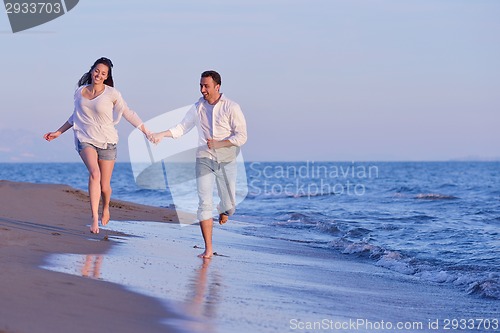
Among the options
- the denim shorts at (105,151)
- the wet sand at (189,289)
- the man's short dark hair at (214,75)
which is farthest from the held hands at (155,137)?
the wet sand at (189,289)

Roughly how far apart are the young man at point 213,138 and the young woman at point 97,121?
55cm

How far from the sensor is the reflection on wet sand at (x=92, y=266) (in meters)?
5.92

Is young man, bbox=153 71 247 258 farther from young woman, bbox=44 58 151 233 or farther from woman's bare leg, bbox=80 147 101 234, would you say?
woman's bare leg, bbox=80 147 101 234

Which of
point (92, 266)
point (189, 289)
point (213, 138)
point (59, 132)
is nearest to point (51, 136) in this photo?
point (59, 132)

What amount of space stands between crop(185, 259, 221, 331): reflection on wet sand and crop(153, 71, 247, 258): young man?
1.06 meters

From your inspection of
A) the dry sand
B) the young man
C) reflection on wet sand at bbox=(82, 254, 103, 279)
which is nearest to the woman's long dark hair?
the young man

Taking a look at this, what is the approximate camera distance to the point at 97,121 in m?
8.23

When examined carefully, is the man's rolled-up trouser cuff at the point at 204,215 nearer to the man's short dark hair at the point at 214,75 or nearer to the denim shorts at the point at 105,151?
the denim shorts at the point at 105,151

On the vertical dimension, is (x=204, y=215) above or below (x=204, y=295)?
above

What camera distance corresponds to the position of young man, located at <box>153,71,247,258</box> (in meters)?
7.79

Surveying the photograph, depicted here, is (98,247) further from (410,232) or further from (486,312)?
(410,232)

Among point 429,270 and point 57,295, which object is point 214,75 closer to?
point 57,295

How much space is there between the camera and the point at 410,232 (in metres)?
14.5

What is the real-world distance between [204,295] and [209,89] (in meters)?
2.73
